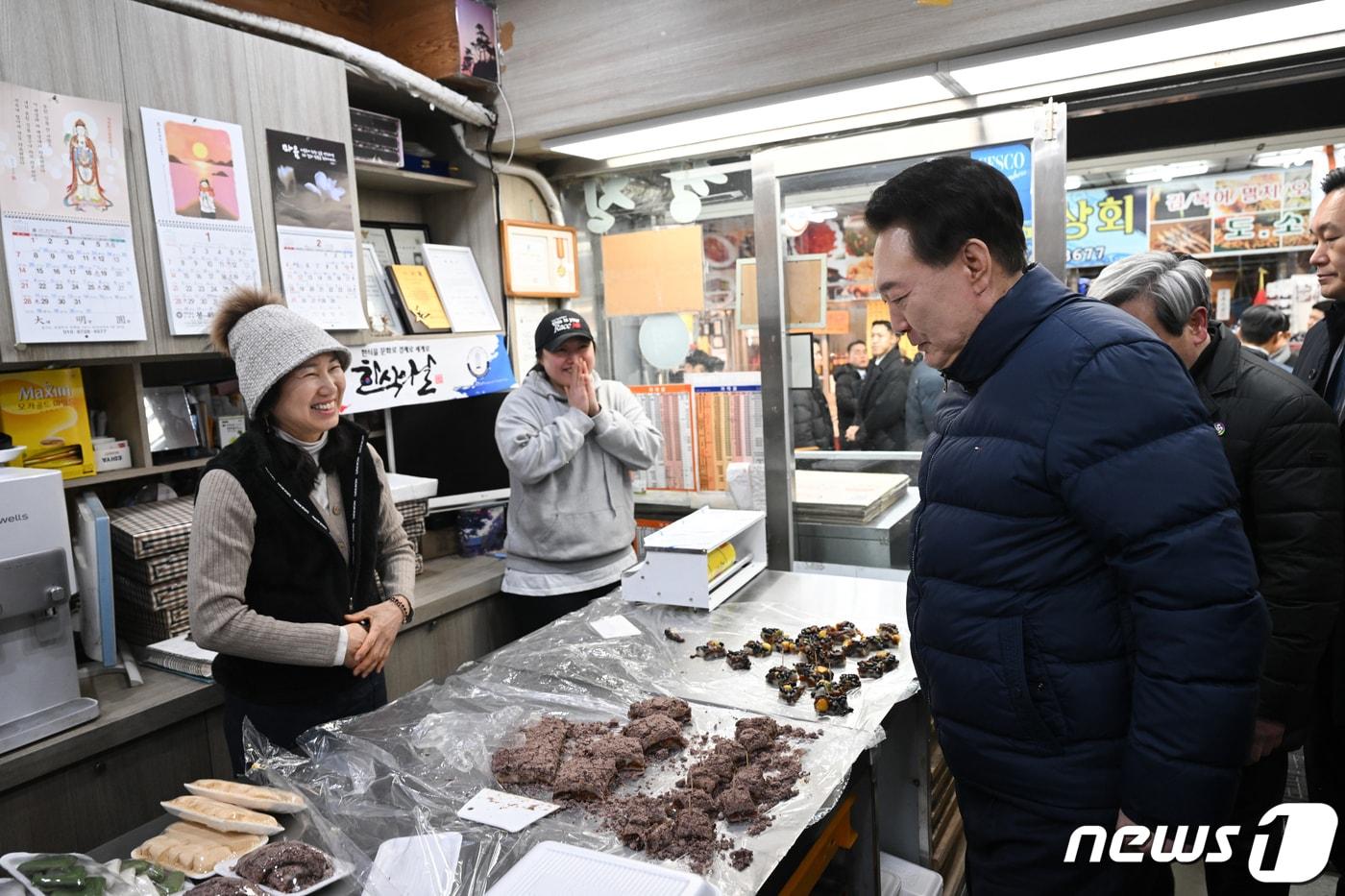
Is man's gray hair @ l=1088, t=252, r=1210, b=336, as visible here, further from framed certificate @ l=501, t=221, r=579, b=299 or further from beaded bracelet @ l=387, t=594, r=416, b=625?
framed certificate @ l=501, t=221, r=579, b=299

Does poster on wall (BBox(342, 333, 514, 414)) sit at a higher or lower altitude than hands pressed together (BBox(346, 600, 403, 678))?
higher

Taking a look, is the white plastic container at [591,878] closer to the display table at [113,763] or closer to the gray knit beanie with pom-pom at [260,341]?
the gray knit beanie with pom-pom at [260,341]

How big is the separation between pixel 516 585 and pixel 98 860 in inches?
67.5

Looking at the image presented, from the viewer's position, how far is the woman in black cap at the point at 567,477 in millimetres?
2900

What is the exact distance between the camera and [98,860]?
4.48ft

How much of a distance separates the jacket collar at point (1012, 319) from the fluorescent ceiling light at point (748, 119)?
1.64 metres

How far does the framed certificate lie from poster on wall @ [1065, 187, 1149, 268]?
4079 mm

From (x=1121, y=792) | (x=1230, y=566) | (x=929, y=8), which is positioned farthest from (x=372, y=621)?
(x=929, y=8)

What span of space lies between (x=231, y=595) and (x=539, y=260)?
229 centimetres

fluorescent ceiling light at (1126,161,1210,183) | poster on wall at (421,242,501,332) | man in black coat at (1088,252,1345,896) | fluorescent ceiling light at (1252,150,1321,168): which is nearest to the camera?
man in black coat at (1088,252,1345,896)

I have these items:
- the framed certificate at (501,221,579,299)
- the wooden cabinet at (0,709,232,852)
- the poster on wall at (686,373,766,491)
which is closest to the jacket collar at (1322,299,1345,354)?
the poster on wall at (686,373,766,491)

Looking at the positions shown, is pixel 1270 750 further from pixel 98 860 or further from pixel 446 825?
pixel 98 860

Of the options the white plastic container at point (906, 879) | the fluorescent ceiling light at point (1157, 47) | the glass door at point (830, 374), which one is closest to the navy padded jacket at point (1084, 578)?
the white plastic container at point (906, 879)

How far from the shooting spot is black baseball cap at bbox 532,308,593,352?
2.88 metres
